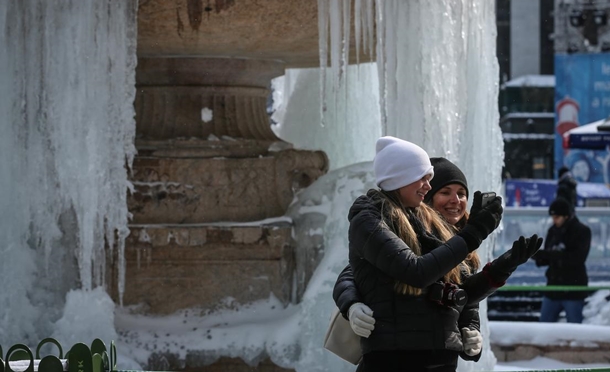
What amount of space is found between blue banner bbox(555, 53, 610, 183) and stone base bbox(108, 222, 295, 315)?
15.1m

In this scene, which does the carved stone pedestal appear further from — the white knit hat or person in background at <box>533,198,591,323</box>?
person in background at <box>533,198,591,323</box>

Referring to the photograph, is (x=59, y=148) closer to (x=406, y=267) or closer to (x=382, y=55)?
(x=382, y=55)

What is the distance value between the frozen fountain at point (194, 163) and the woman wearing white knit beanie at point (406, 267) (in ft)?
9.16

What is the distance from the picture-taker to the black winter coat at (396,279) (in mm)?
3777

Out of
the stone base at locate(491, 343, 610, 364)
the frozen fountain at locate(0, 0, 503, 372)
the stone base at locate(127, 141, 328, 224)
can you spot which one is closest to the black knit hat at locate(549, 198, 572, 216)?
the stone base at locate(491, 343, 610, 364)

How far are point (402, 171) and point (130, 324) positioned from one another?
355cm

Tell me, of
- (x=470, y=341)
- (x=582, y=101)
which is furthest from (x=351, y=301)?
(x=582, y=101)

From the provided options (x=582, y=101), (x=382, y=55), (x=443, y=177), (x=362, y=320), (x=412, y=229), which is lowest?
(x=362, y=320)

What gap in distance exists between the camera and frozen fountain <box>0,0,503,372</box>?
6691mm

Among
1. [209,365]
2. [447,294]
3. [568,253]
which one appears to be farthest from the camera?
[568,253]

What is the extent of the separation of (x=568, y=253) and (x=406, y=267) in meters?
7.19

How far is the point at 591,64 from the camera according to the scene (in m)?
21.9

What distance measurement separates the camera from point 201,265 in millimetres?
7328

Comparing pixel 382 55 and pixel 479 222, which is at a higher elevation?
pixel 382 55
